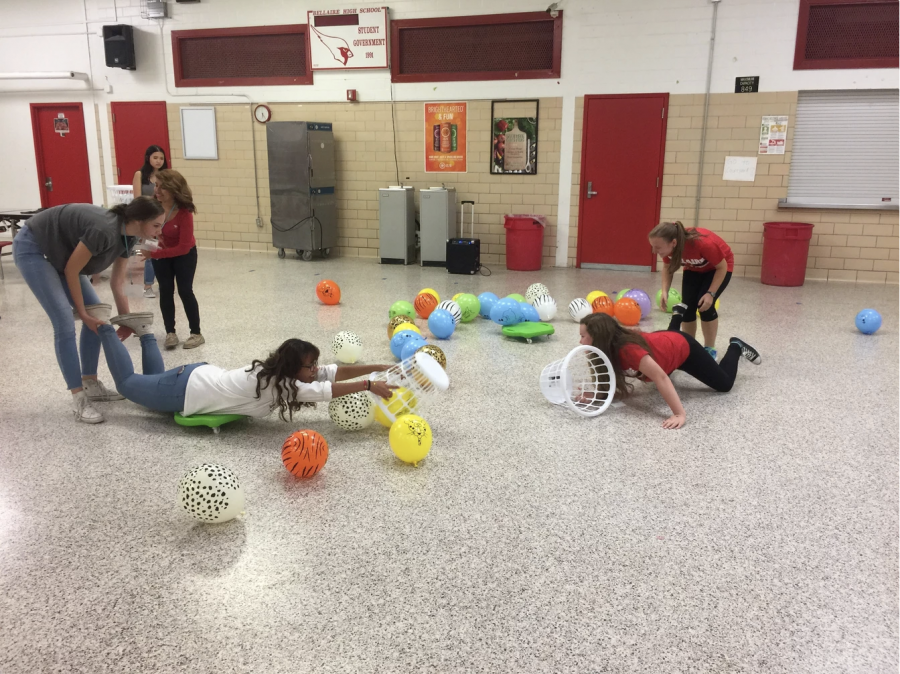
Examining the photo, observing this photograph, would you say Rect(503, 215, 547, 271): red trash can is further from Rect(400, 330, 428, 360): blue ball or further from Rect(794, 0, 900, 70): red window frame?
Rect(400, 330, 428, 360): blue ball

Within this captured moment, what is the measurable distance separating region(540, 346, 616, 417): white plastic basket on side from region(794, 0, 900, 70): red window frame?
5.92m

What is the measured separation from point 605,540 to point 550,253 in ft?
22.9

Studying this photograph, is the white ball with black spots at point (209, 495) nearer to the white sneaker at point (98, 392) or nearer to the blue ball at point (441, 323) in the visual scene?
the white sneaker at point (98, 392)

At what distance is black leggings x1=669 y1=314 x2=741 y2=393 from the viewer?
4.14 metres

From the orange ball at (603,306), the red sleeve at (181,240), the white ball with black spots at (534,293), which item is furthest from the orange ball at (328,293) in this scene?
the orange ball at (603,306)

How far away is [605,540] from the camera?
2.64m

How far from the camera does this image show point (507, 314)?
554 centimetres

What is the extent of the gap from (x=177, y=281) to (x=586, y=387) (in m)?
3.07

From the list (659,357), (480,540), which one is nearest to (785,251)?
(659,357)

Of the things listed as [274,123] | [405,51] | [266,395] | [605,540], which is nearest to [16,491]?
[266,395]

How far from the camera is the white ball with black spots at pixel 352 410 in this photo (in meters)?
3.57

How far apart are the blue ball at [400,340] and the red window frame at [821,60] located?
6.23 meters

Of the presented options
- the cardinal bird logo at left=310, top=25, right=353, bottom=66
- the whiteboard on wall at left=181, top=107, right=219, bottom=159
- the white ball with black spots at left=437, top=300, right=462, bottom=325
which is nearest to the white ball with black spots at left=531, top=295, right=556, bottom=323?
the white ball with black spots at left=437, top=300, right=462, bottom=325

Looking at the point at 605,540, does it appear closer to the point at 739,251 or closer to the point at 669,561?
the point at 669,561
